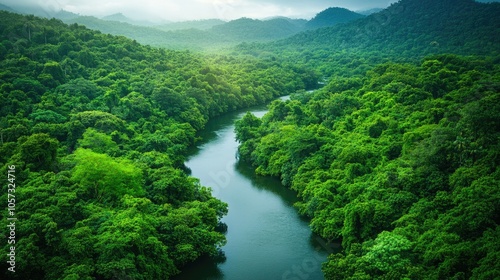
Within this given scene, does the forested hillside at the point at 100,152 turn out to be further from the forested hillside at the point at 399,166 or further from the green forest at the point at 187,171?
the forested hillside at the point at 399,166

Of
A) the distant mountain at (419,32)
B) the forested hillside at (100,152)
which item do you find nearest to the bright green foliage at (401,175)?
the forested hillside at (100,152)

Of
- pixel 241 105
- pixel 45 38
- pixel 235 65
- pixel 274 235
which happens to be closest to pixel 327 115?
pixel 274 235

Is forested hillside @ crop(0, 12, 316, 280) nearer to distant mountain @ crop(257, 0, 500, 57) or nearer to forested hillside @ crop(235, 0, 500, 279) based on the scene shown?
forested hillside @ crop(235, 0, 500, 279)

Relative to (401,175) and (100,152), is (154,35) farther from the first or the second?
(401,175)

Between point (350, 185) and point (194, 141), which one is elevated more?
point (350, 185)

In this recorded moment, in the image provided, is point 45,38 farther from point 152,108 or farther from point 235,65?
point 235,65
